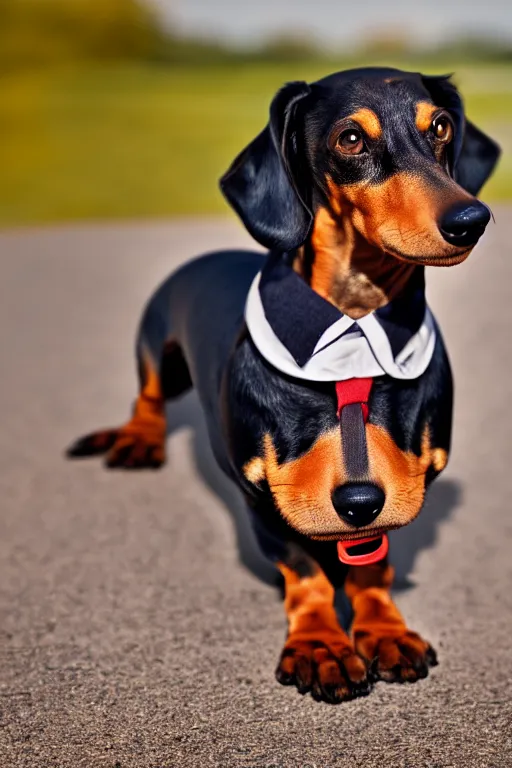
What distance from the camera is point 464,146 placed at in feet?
8.28

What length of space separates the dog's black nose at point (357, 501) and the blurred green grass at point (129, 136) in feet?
28.6

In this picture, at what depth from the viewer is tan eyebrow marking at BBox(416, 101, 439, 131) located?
7.15 ft

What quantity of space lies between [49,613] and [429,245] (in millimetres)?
1607

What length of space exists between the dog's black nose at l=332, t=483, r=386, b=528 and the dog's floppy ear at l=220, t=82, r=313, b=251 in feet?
1.76

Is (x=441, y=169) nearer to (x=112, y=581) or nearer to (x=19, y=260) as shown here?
(x=112, y=581)

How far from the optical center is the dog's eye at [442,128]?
2217mm

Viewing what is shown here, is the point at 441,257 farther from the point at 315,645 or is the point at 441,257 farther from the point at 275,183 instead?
the point at 315,645

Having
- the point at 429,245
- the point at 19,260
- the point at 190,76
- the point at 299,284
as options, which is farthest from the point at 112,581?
the point at 190,76

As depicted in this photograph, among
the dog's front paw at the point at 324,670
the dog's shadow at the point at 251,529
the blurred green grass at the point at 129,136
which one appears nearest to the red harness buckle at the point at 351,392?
the dog's front paw at the point at 324,670

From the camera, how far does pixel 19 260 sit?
26.9 ft

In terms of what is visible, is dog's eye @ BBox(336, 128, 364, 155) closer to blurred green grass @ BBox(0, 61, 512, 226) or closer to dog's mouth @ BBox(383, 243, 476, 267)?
dog's mouth @ BBox(383, 243, 476, 267)

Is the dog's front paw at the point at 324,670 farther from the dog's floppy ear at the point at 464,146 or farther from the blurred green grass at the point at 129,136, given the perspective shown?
the blurred green grass at the point at 129,136

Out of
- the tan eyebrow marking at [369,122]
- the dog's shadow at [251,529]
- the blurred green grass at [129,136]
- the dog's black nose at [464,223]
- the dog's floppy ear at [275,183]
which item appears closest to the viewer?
the dog's black nose at [464,223]

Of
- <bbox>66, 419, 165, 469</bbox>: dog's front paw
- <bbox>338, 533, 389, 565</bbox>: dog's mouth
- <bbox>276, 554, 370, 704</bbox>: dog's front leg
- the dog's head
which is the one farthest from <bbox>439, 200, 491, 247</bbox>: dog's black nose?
<bbox>66, 419, 165, 469</bbox>: dog's front paw
